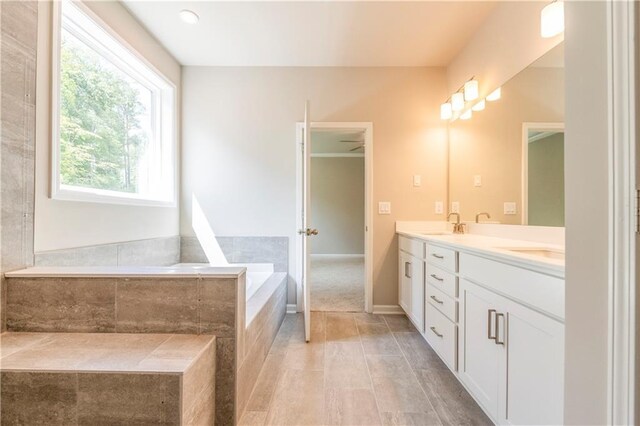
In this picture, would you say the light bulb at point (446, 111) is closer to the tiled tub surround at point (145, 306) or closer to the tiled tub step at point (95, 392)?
the tiled tub surround at point (145, 306)

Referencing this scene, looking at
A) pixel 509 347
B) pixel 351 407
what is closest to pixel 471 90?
pixel 509 347

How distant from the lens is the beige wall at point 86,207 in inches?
59.3

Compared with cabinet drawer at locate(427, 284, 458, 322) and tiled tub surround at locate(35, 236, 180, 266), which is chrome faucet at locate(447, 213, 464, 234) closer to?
cabinet drawer at locate(427, 284, 458, 322)

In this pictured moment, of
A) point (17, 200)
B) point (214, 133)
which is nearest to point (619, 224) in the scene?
point (17, 200)

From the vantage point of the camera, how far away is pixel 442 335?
1847mm

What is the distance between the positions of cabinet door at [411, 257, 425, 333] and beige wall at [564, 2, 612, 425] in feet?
4.98

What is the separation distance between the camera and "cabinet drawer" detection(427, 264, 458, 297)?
1711mm

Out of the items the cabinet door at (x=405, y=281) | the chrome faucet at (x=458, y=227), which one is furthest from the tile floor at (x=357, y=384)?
the chrome faucet at (x=458, y=227)

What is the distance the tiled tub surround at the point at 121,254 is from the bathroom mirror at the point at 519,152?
2.88 meters

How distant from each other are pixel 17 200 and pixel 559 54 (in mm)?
2962

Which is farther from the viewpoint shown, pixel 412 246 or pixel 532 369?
pixel 412 246

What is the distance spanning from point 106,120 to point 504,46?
9.98 ft

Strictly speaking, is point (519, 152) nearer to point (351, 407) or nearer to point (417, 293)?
point (417, 293)

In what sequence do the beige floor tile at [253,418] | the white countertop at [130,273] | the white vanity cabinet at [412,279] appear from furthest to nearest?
the white vanity cabinet at [412,279] → the beige floor tile at [253,418] → the white countertop at [130,273]
